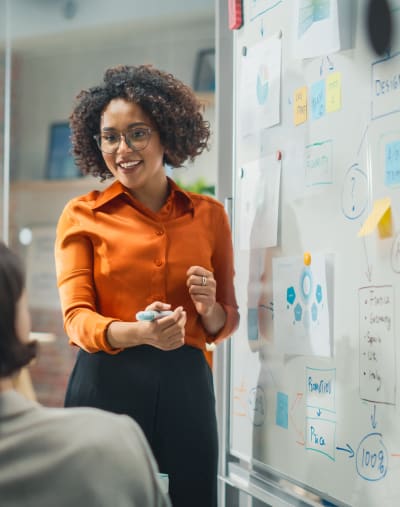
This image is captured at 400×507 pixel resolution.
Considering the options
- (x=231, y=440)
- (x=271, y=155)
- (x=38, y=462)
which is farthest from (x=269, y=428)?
(x=38, y=462)

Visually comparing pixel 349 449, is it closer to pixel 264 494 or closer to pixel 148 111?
pixel 264 494

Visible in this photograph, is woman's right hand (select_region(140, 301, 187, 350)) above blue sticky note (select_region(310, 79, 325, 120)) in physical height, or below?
below

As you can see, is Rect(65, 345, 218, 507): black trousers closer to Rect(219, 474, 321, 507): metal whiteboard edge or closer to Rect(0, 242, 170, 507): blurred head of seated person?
Rect(219, 474, 321, 507): metal whiteboard edge

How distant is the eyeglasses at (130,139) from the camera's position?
6.20ft

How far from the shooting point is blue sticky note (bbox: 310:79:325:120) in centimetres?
174

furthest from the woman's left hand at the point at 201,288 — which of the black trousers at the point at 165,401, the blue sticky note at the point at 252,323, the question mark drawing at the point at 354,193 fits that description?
the question mark drawing at the point at 354,193

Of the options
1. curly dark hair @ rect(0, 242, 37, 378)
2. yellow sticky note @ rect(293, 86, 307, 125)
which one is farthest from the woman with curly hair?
curly dark hair @ rect(0, 242, 37, 378)

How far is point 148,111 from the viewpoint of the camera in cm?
192

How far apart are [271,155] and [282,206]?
15cm

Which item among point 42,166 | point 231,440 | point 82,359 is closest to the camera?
point 82,359

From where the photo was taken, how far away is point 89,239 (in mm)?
1896

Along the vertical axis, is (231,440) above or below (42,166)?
below

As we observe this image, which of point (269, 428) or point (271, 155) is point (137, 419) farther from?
point (271, 155)

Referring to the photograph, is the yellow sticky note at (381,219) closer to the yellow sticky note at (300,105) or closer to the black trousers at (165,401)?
the yellow sticky note at (300,105)
